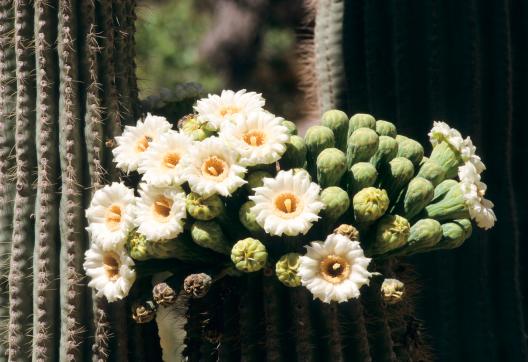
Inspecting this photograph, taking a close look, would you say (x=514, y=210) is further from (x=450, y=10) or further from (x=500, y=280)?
(x=450, y=10)

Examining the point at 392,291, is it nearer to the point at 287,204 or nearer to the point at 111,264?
the point at 287,204

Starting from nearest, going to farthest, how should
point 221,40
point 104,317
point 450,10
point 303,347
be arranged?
point 303,347 < point 104,317 < point 450,10 < point 221,40

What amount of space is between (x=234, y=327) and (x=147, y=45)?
3.59 m

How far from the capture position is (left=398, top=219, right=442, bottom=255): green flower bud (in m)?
1.51

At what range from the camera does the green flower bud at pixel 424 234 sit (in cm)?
151

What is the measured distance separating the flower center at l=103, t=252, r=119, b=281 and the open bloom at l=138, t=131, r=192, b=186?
0.51 ft

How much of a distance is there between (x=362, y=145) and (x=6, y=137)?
714mm

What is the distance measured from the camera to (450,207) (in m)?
1.58

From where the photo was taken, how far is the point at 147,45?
4.94 m

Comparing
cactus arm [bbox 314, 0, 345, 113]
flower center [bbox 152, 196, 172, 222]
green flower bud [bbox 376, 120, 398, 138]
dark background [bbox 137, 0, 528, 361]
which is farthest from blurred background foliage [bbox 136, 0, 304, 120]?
flower center [bbox 152, 196, 172, 222]

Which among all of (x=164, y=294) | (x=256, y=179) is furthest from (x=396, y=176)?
(x=164, y=294)

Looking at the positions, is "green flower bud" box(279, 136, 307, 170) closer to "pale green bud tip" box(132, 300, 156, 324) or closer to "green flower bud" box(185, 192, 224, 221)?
"green flower bud" box(185, 192, 224, 221)

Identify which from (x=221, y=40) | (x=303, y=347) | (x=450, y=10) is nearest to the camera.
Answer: (x=303, y=347)

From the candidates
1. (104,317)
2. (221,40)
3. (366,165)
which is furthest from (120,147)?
(221,40)
